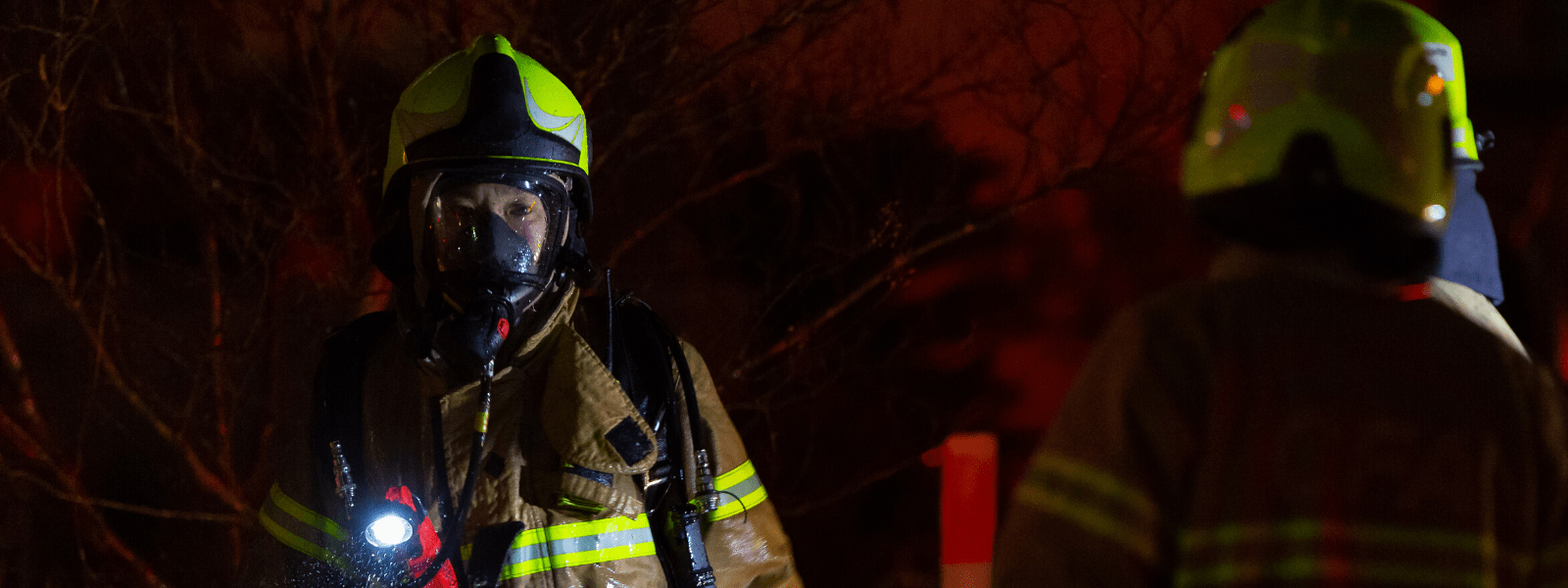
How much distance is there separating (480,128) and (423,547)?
939 millimetres

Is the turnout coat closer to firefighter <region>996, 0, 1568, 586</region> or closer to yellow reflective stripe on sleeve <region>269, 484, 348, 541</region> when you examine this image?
yellow reflective stripe on sleeve <region>269, 484, 348, 541</region>

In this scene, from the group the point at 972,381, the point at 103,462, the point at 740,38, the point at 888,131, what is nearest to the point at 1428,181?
the point at 740,38

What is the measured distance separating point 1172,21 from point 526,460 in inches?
162

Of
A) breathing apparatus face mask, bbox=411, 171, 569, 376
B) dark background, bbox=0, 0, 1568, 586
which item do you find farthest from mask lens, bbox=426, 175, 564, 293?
dark background, bbox=0, 0, 1568, 586

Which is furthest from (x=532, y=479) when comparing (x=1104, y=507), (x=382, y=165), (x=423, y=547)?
(x=382, y=165)

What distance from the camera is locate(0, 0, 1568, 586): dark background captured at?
15.0ft

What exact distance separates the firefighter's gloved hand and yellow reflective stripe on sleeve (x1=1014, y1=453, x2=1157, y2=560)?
1.53 meters

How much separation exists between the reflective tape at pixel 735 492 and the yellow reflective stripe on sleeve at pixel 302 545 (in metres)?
0.80

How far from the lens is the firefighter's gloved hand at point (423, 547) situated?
2.28m

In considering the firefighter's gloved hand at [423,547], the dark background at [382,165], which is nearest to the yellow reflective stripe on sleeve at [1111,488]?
the firefighter's gloved hand at [423,547]

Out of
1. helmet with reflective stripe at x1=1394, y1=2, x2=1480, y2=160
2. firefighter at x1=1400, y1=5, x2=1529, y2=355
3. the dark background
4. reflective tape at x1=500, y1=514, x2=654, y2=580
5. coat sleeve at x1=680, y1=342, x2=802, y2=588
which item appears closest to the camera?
helmet with reflective stripe at x1=1394, y1=2, x2=1480, y2=160

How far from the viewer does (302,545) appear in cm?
234

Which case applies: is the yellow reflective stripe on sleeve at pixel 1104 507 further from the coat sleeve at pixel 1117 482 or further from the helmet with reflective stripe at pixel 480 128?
the helmet with reflective stripe at pixel 480 128

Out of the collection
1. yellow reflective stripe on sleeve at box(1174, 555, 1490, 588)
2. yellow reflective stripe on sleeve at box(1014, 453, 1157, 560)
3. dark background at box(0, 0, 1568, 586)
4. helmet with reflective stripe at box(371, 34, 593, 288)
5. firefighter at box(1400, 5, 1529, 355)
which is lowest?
yellow reflective stripe on sleeve at box(1174, 555, 1490, 588)
